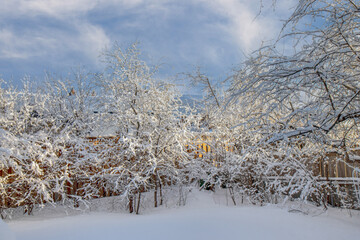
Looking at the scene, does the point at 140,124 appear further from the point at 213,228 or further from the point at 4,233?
the point at 4,233

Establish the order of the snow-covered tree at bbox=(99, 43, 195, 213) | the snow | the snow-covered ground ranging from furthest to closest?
the snow-covered tree at bbox=(99, 43, 195, 213)
the snow-covered ground
the snow

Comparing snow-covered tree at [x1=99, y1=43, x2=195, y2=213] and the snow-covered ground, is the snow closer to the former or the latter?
the snow-covered ground

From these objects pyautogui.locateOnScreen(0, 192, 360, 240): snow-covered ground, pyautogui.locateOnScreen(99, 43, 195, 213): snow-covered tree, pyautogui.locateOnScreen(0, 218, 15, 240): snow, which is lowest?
pyautogui.locateOnScreen(0, 192, 360, 240): snow-covered ground

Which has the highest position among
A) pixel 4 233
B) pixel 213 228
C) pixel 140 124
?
pixel 140 124

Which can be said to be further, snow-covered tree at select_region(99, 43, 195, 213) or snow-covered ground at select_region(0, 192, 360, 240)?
snow-covered tree at select_region(99, 43, 195, 213)

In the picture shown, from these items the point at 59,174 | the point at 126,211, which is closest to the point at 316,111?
the point at 126,211

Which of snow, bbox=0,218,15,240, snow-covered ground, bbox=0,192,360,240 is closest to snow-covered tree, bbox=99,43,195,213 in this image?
snow-covered ground, bbox=0,192,360,240

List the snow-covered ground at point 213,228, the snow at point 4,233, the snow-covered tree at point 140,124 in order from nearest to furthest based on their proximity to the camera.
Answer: the snow at point 4,233 → the snow-covered ground at point 213,228 → the snow-covered tree at point 140,124

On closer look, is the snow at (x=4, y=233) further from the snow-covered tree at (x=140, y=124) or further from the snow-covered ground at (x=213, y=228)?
the snow-covered tree at (x=140, y=124)

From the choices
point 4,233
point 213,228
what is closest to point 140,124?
point 213,228

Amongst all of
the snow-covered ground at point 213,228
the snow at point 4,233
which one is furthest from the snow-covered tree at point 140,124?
the snow at point 4,233

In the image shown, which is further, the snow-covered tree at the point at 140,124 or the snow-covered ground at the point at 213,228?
the snow-covered tree at the point at 140,124

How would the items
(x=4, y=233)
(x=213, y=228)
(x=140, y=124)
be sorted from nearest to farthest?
(x=4, y=233)
(x=213, y=228)
(x=140, y=124)

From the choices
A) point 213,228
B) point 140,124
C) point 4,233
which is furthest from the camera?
point 140,124
